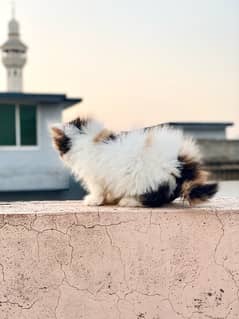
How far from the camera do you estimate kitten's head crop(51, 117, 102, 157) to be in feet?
4.48

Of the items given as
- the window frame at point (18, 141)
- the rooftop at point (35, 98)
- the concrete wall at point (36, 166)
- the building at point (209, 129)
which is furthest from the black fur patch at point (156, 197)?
the window frame at point (18, 141)

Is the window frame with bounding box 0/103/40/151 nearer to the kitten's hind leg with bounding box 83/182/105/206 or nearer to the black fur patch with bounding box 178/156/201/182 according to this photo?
the kitten's hind leg with bounding box 83/182/105/206

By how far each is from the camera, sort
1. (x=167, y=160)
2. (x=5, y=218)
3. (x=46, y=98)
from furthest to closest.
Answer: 1. (x=46, y=98)
2. (x=167, y=160)
3. (x=5, y=218)

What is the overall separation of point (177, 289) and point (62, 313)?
273mm

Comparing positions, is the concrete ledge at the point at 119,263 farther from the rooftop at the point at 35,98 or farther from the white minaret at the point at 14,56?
the white minaret at the point at 14,56

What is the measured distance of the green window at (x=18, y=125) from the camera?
8.51 metres

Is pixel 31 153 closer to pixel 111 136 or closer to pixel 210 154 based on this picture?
pixel 210 154

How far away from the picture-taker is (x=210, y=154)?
19.5ft

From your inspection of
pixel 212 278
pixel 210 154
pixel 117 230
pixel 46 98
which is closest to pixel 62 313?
pixel 117 230

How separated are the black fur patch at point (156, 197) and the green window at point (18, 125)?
24.5 feet

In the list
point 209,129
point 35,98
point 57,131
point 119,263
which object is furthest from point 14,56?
point 119,263

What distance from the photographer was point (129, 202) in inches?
51.4

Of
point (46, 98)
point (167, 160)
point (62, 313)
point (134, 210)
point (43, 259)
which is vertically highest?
point (46, 98)

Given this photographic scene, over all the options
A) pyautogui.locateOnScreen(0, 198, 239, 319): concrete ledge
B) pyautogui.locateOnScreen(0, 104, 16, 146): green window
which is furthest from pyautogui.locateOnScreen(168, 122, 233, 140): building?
pyautogui.locateOnScreen(0, 198, 239, 319): concrete ledge
